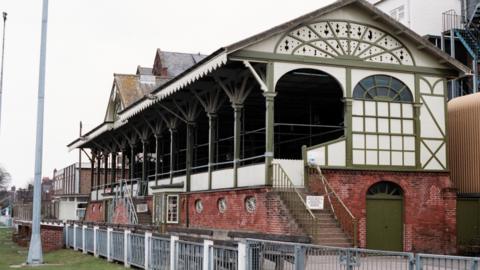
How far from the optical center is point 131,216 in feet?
107

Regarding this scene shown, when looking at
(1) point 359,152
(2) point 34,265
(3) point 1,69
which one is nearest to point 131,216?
(2) point 34,265

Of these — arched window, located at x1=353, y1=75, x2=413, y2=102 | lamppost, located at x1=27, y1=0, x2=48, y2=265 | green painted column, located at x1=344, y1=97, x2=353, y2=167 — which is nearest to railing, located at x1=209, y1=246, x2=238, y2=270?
green painted column, located at x1=344, y1=97, x2=353, y2=167

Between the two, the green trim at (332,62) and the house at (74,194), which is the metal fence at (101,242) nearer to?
the green trim at (332,62)

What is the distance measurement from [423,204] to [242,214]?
6.06 m

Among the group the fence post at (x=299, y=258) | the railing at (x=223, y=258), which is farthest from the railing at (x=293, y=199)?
the fence post at (x=299, y=258)

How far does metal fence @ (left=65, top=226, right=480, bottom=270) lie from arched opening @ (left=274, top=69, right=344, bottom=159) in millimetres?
7005

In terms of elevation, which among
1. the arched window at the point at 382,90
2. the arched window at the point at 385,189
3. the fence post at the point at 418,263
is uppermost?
the arched window at the point at 382,90

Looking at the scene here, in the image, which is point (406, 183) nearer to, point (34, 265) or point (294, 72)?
point (294, 72)

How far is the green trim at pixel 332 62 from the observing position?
22250 millimetres

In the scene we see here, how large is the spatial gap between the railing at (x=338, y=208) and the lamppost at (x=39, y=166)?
862 centimetres

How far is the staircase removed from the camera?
2017 centimetres

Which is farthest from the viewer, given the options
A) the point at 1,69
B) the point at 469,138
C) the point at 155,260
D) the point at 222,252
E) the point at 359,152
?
the point at 1,69

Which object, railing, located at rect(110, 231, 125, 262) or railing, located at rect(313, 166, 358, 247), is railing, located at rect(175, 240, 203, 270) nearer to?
railing, located at rect(110, 231, 125, 262)

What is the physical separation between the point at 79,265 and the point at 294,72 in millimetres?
9223
